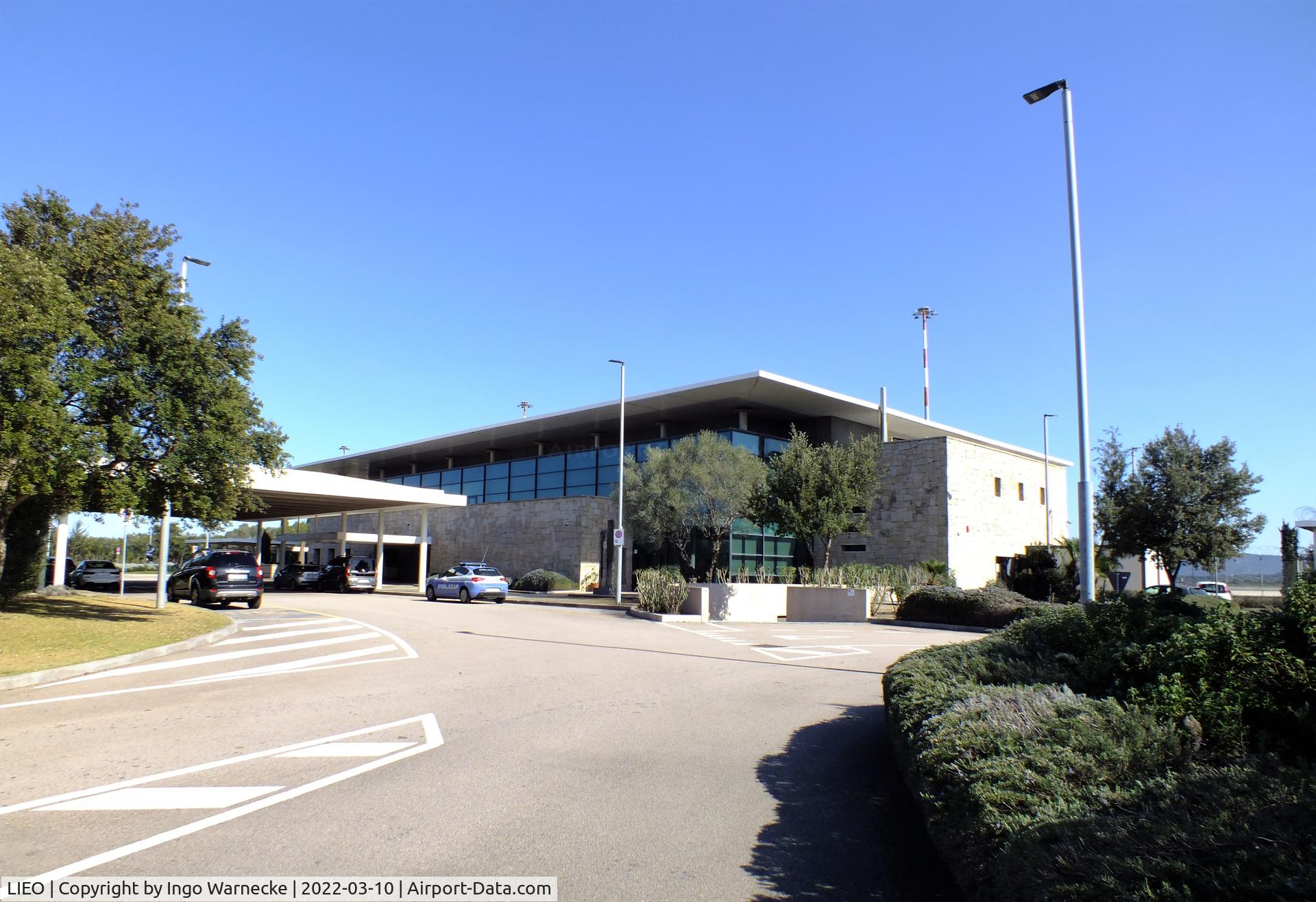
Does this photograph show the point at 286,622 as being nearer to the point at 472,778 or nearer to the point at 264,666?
the point at 264,666

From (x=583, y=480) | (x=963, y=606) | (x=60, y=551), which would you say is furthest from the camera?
(x=583, y=480)

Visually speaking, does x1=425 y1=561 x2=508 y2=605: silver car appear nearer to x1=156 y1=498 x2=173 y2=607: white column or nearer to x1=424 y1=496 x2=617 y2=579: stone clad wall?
x1=424 y1=496 x2=617 y2=579: stone clad wall

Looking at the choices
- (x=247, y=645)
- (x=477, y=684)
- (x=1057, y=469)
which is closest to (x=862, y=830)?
(x=477, y=684)

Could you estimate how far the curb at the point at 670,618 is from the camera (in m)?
25.6

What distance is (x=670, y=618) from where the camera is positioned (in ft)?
84.1

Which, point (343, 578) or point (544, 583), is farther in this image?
point (544, 583)

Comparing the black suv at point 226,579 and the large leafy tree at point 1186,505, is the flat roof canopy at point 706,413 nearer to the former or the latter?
the large leafy tree at point 1186,505

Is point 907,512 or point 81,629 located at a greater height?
point 907,512

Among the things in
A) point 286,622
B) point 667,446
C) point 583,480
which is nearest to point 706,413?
point 667,446

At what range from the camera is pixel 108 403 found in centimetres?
1583

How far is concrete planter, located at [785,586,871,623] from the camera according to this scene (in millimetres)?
26938

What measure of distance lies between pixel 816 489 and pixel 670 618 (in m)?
7.11

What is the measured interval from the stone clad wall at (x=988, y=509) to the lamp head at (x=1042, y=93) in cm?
2427

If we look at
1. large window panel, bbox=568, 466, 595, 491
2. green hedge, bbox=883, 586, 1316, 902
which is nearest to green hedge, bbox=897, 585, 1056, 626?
green hedge, bbox=883, 586, 1316, 902
